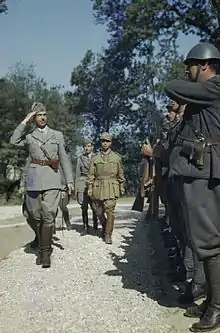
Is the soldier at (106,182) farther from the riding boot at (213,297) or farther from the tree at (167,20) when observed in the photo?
the tree at (167,20)

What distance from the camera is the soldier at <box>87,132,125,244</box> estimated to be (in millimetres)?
10623

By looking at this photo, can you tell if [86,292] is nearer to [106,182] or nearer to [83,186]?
[106,182]

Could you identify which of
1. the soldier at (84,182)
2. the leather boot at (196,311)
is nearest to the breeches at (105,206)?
the soldier at (84,182)

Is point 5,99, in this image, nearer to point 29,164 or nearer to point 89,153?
point 89,153

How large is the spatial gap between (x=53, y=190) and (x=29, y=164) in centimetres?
59

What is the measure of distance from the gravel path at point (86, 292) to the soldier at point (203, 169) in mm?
537

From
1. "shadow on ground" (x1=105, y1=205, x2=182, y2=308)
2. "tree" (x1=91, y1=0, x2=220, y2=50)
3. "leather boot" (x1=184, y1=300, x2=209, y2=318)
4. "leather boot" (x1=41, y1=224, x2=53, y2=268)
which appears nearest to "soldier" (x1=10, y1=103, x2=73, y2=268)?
"leather boot" (x1=41, y1=224, x2=53, y2=268)

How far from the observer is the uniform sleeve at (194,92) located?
16.1 ft

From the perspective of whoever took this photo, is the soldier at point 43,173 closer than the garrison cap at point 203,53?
No

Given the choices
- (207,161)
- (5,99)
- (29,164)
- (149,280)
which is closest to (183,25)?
(5,99)

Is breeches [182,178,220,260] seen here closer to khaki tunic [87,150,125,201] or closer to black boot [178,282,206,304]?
black boot [178,282,206,304]

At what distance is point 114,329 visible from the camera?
522 cm

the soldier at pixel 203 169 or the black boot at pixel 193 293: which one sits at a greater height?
the soldier at pixel 203 169

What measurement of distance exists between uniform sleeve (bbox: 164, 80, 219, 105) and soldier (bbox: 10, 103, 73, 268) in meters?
3.81
